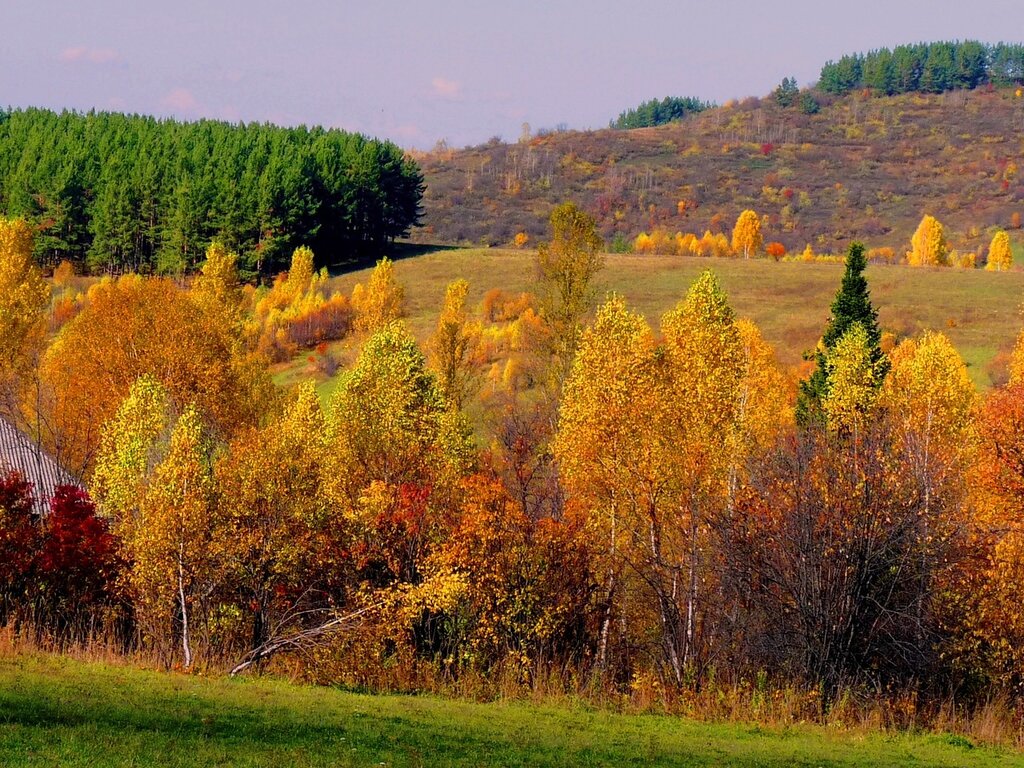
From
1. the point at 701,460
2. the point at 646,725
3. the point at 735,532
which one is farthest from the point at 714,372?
the point at 646,725

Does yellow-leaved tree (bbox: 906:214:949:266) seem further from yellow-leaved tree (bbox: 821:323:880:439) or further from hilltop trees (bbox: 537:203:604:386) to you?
hilltop trees (bbox: 537:203:604:386)

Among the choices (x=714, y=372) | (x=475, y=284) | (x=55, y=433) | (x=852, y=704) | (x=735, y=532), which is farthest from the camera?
(x=475, y=284)

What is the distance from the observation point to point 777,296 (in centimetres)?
11475

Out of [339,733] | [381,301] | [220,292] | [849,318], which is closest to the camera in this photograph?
[339,733]

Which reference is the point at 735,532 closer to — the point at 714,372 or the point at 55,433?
the point at 714,372

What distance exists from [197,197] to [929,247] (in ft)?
329

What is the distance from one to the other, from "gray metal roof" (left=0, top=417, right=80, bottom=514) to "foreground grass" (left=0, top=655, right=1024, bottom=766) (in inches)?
721

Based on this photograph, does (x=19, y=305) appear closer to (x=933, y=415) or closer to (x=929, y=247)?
(x=933, y=415)

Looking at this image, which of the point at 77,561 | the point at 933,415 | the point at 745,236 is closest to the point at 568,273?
the point at 933,415

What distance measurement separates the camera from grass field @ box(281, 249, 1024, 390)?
95188 mm

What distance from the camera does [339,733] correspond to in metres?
20.1

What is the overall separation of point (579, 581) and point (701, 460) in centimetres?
517

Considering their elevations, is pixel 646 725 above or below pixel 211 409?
below

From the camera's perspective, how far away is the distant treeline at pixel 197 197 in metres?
129
